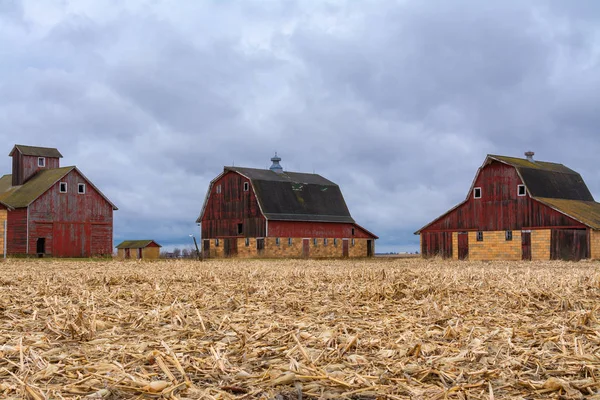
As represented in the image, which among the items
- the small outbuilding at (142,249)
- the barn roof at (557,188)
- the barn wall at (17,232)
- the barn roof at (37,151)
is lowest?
the small outbuilding at (142,249)

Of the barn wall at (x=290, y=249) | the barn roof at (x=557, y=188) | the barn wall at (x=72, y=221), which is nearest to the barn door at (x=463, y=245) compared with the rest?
the barn roof at (x=557, y=188)

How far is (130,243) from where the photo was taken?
7675cm

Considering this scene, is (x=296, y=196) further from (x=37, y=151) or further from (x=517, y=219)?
(x=37, y=151)

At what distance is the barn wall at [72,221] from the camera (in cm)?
5153

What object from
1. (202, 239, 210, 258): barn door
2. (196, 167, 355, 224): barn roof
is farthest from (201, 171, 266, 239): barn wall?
(196, 167, 355, 224): barn roof

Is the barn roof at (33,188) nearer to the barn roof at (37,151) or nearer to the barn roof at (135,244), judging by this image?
the barn roof at (37,151)

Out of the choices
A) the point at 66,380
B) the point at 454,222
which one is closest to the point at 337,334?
the point at 66,380

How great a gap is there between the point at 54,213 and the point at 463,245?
32.0 metres

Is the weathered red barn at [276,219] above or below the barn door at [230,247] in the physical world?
above

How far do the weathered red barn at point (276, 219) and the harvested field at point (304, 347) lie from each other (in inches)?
1810

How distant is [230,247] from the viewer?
60.6 m

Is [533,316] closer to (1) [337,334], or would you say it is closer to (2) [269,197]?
(1) [337,334]

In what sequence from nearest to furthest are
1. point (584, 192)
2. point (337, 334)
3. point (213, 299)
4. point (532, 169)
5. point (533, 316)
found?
point (337, 334) < point (533, 316) < point (213, 299) < point (532, 169) < point (584, 192)

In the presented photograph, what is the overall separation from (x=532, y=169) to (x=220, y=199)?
2808 centimetres
